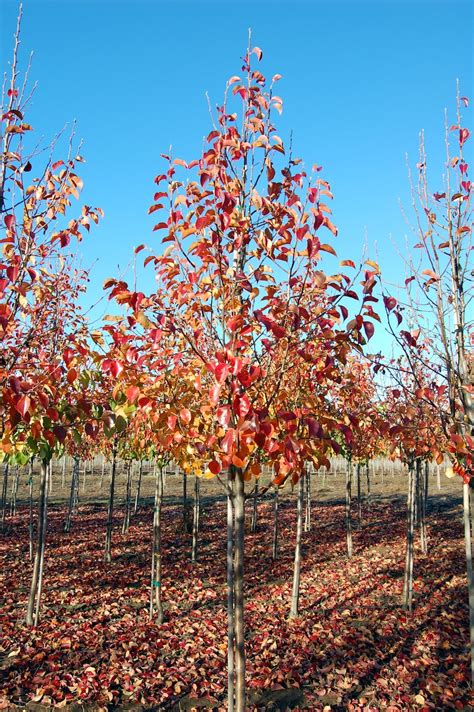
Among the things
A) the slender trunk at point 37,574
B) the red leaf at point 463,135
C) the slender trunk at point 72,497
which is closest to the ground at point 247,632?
the slender trunk at point 37,574

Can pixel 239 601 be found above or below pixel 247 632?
above

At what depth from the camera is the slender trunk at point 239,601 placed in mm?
3686

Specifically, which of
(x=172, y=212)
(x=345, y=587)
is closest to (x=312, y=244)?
(x=172, y=212)

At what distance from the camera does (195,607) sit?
29.6 feet

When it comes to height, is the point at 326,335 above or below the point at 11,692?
above

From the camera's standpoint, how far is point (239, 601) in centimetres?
386

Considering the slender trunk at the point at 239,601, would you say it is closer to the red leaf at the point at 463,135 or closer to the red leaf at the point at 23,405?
the red leaf at the point at 23,405

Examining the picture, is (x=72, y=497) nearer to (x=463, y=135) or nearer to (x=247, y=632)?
(x=247, y=632)

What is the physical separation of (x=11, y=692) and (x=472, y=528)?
601 cm

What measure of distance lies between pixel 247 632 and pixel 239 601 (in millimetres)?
4454

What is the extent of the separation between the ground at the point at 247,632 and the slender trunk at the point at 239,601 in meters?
2.18

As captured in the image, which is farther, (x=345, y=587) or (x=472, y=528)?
(x=345, y=587)

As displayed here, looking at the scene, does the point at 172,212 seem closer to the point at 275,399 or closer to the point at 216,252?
the point at 216,252

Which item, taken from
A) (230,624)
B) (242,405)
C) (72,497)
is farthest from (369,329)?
(72,497)
